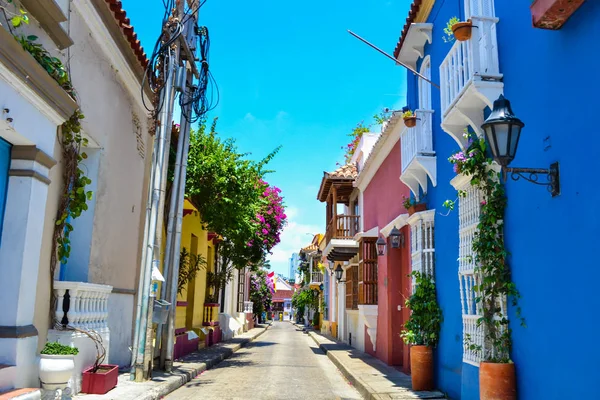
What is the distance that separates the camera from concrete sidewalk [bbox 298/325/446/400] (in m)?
8.55

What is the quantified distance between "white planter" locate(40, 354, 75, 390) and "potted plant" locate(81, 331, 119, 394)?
115 centimetres

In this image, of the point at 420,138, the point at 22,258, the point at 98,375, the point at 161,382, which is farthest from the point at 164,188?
the point at 420,138

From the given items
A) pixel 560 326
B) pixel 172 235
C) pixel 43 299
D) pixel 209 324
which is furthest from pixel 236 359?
pixel 560 326

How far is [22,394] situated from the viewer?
18.6 ft

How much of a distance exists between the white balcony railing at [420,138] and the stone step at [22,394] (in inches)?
273

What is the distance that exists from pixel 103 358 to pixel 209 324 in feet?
37.5

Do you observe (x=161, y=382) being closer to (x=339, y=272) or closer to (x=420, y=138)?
(x=420, y=138)

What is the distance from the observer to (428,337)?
9.33 meters

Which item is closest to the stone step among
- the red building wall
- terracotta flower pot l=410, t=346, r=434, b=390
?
terracotta flower pot l=410, t=346, r=434, b=390

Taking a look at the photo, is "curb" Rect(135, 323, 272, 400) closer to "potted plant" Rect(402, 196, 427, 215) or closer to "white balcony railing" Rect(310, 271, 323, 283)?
"potted plant" Rect(402, 196, 427, 215)

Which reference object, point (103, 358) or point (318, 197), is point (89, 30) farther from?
point (318, 197)

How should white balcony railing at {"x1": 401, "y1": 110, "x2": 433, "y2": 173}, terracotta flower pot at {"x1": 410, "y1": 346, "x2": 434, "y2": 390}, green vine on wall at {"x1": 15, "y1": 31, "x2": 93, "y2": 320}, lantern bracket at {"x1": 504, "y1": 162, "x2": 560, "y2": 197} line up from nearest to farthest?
lantern bracket at {"x1": 504, "y1": 162, "x2": 560, "y2": 197} < green vine on wall at {"x1": 15, "y1": 31, "x2": 93, "y2": 320} < terracotta flower pot at {"x1": 410, "y1": 346, "x2": 434, "y2": 390} < white balcony railing at {"x1": 401, "y1": 110, "x2": 433, "y2": 173}

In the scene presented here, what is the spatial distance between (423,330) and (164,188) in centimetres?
526

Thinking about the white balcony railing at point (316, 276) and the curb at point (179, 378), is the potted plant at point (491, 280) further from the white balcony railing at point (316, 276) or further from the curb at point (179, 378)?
the white balcony railing at point (316, 276)
